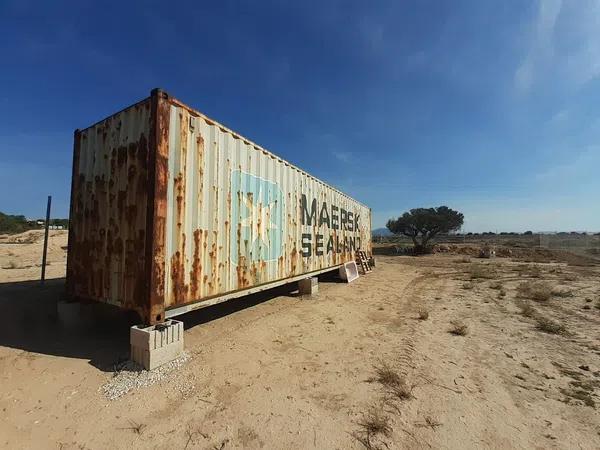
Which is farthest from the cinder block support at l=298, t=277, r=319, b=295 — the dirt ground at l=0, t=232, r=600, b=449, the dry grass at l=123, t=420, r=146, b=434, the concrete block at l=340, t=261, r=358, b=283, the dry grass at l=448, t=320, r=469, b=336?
the dry grass at l=123, t=420, r=146, b=434

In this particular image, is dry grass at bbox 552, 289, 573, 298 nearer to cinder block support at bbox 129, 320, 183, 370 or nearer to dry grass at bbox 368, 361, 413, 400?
dry grass at bbox 368, 361, 413, 400

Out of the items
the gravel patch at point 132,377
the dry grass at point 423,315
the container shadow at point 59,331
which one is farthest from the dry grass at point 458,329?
the container shadow at point 59,331

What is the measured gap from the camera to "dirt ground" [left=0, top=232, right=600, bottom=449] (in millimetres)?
3041

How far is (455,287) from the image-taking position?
1240cm

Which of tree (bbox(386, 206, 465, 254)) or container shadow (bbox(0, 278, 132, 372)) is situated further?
tree (bbox(386, 206, 465, 254))

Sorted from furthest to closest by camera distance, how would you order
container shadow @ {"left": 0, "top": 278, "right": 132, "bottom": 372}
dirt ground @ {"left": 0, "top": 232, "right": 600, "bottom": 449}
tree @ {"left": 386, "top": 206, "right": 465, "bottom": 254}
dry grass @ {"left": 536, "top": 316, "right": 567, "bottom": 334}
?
1. tree @ {"left": 386, "top": 206, "right": 465, "bottom": 254}
2. dry grass @ {"left": 536, "top": 316, "right": 567, "bottom": 334}
3. container shadow @ {"left": 0, "top": 278, "right": 132, "bottom": 372}
4. dirt ground @ {"left": 0, "top": 232, "right": 600, "bottom": 449}

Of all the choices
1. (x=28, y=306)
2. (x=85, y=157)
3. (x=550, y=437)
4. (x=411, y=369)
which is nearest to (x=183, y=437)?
(x=411, y=369)

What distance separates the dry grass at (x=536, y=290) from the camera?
998 cm

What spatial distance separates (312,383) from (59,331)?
15.7 ft

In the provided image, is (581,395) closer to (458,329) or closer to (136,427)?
(458,329)

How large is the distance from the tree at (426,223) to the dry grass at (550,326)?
A: 30.5m

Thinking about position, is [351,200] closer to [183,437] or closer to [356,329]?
[356,329]

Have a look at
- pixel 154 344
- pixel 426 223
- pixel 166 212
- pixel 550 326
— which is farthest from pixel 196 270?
pixel 426 223

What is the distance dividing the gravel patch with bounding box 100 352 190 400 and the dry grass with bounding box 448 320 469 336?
5329mm
